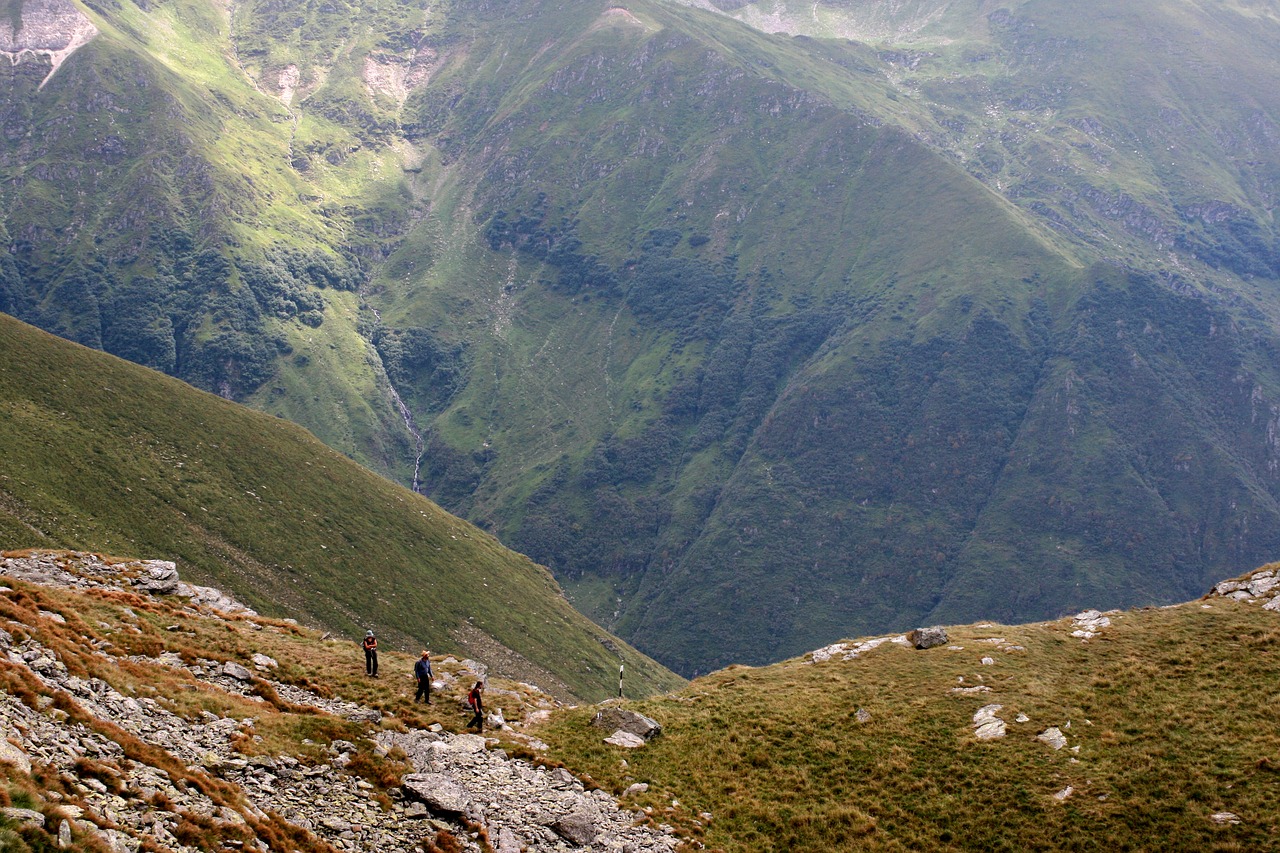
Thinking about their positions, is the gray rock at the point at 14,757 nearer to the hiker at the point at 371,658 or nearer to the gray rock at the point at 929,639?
the hiker at the point at 371,658

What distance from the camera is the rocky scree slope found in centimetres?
2962

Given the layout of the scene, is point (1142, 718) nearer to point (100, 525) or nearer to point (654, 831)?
point (654, 831)

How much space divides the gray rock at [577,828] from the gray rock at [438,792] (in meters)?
4.17

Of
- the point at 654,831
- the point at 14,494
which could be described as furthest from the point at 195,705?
the point at 14,494

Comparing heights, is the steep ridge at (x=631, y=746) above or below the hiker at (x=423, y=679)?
above

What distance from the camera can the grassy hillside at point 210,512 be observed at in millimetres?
143250

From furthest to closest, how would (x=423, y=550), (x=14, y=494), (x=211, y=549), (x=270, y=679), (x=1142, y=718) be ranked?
(x=423, y=550), (x=211, y=549), (x=14, y=494), (x=270, y=679), (x=1142, y=718)

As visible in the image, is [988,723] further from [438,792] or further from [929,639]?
[438,792]

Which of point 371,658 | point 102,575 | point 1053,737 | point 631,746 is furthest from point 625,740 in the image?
point 102,575

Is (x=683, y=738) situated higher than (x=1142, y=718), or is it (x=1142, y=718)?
(x=1142, y=718)

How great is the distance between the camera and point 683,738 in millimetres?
51781

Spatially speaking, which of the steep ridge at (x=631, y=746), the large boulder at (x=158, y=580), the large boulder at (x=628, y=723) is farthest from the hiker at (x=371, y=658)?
the large boulder at (x=158, y=580)

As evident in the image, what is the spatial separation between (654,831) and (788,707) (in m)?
15.5

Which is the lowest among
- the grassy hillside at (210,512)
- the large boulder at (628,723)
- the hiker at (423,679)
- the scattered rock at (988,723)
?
the grassy hillside at (210,512)
